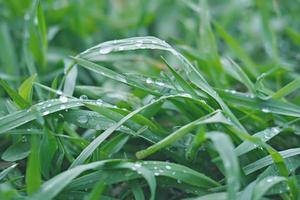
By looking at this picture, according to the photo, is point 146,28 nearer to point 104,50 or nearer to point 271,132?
point 104,50

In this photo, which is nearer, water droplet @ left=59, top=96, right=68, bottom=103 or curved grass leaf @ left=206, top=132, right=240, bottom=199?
curved grass leaf @ left=206, top=132, right=240, bottom=199

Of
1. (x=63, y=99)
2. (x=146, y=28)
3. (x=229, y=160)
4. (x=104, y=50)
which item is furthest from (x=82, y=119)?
(x=146, y=28)

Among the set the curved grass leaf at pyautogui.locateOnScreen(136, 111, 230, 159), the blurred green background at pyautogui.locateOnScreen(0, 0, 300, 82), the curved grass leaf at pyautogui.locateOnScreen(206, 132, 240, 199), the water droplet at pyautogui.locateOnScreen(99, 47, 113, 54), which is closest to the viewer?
the curved grass leaf at pyautogui.locateOnScreen(206, 132, 240, 199)

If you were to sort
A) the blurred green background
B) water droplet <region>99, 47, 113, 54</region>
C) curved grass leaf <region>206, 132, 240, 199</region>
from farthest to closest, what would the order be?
the blurred green background < water droplet <region>99, 47, 113, 54</region> < curved grass leaf <region>206, 132, 240, 199</region>

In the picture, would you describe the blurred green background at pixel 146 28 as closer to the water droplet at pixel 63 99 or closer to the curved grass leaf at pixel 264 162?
the water droplet at pixel 63 99

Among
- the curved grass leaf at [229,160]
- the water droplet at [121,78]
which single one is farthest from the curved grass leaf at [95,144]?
the curved grass leaf at [229,160]

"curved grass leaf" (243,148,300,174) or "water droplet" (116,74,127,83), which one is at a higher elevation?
"water droplet" (116,74,127,83)

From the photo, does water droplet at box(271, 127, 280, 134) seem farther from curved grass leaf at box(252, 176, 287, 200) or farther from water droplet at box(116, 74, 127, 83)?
water droplet at box(116, 74, 127, 83)

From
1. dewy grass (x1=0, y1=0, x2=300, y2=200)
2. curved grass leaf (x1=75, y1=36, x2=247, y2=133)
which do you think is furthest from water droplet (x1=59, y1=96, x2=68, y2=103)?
curved grass leaf (x1=75, y1=36, x2=247, y2=133)
